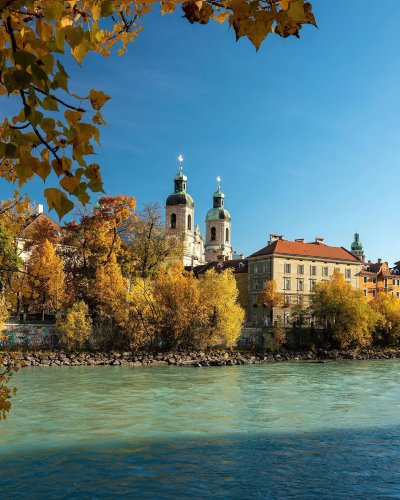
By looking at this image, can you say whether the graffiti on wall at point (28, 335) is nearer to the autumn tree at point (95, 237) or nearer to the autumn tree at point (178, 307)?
the autumn tree at point (95, 237)

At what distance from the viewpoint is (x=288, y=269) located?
65875mm

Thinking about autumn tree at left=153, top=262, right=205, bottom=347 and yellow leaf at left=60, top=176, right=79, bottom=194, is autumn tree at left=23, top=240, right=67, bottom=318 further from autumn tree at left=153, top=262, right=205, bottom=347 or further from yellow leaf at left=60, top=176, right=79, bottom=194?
yellow leaf at left=60, top=176, right=79, bottom=194

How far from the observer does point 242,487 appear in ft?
35.9

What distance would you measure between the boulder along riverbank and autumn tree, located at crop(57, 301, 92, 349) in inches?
44.8

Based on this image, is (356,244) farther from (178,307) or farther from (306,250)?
(178,307)

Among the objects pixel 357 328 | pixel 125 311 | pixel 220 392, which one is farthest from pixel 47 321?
pixel 357 328

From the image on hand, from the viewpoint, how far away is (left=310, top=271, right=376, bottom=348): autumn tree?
5259 cm

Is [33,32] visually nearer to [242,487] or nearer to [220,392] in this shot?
[242,487]

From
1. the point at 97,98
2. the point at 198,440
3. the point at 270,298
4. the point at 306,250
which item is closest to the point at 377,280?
the point at 306,250

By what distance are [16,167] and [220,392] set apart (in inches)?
936

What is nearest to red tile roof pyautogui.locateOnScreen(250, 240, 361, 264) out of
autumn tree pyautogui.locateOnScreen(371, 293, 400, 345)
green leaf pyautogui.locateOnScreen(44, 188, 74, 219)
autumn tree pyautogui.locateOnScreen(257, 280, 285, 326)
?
autumn tree pyautogui.locateOnScreen(257, 280, 285, 326)

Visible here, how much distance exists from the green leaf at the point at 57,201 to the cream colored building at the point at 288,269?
60712 mm

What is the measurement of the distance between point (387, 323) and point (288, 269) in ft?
41.8

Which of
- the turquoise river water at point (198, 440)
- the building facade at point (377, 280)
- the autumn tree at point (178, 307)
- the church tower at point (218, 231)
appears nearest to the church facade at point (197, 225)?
the church tower at point (218, 231)
